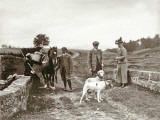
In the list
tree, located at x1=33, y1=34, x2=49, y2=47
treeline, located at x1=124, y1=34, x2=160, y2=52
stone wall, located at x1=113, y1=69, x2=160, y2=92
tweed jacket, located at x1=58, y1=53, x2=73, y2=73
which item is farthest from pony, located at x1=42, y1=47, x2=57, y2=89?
treeline, located at x1=124, y1=34, x2=160, y2=52

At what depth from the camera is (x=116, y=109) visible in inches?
285

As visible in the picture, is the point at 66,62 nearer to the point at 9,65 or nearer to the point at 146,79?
the point at 9,65

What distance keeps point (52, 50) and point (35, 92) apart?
198 cm

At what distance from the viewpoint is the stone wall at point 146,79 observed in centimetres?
1026

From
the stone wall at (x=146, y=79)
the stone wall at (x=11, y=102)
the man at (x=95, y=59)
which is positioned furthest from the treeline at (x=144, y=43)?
the stone wall at (x=11, y=102)

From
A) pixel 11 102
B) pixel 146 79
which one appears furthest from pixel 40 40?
pixel 11 102

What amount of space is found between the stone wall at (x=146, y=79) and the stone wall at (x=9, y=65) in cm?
532

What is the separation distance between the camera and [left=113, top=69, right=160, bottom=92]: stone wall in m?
10.3

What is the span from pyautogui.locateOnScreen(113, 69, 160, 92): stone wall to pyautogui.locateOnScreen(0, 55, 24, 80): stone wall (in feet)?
17.4

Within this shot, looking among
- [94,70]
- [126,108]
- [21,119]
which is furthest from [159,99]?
[21,119]

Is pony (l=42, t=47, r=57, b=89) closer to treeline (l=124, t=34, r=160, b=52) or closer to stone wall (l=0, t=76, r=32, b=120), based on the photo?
stone wall (l=0, t=76, r=32, b=120)

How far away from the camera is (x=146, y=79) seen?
11508mm

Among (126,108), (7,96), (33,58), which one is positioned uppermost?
(33,58)

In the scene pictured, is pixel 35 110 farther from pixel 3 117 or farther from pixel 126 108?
pixel 126 108
